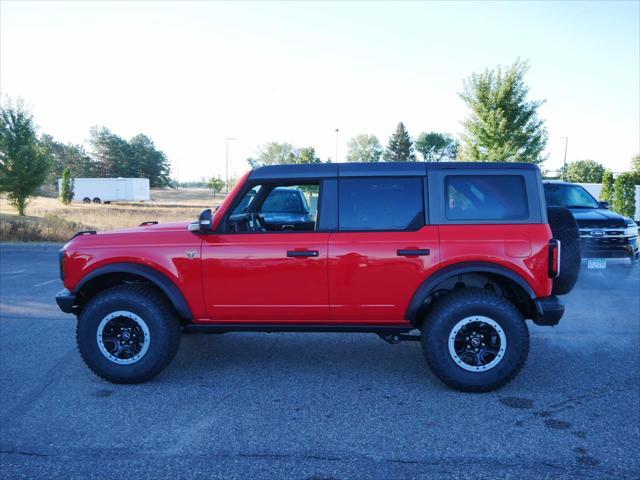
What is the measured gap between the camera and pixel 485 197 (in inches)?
164

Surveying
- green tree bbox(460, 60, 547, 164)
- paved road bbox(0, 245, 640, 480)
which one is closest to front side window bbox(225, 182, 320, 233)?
paved road bbox(0, 245, 640, 480)

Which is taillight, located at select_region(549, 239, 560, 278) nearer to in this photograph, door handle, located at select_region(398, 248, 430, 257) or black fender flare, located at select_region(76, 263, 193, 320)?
door handle, located at select_region(398, 248, 430, 257)

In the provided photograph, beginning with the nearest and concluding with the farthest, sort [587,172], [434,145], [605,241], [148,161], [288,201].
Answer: [288,201] → [605,241] → [587,172] → [148,161] → [434,145]

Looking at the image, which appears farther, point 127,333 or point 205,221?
point 127,333

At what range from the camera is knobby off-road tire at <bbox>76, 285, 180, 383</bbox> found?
4.27 m

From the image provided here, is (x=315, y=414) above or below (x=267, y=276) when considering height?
below

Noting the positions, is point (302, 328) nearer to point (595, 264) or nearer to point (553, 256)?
point (553, 256)

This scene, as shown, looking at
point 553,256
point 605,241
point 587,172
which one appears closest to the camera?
point 553,256

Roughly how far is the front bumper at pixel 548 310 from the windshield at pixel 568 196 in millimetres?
6430

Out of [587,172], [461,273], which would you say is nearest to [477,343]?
[461,273]

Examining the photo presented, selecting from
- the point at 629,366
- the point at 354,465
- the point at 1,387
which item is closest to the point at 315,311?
the point at 354,465

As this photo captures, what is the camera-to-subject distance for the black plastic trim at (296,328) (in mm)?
4234

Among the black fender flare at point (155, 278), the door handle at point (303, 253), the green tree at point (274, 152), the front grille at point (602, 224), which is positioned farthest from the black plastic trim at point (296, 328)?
the green tree at point (274, 152)

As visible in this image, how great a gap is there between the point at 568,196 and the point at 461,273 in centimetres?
732
